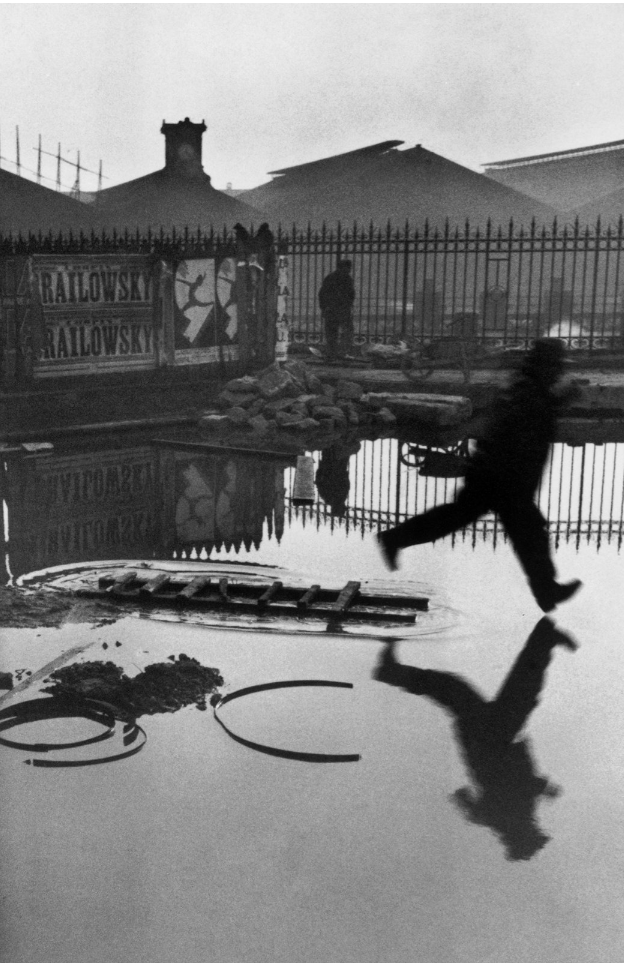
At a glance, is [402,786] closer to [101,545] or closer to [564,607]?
[564,607]

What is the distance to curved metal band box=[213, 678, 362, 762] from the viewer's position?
481 centimetres

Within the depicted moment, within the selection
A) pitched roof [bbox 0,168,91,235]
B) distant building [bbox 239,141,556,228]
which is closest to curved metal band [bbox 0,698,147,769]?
pitched roof [bbox 0,168,91,235]

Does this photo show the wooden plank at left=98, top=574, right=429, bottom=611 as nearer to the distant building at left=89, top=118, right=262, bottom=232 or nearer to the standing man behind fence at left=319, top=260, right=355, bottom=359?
the standing man behind fence at left=319, top=260, right=355, bottom=359

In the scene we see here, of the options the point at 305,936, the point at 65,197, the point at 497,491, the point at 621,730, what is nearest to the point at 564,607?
the point at 497,491

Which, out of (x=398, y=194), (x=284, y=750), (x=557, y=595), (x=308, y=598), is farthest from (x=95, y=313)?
(x=398, y=194)

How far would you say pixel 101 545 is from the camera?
344 inches

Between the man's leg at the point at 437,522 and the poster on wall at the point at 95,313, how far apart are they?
29.8ft

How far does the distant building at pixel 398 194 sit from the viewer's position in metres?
43.1

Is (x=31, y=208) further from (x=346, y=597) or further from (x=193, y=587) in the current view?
(x=346, y=597)

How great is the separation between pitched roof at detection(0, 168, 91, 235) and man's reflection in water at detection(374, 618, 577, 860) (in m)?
31.8

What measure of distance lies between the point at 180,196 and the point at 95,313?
2954cm

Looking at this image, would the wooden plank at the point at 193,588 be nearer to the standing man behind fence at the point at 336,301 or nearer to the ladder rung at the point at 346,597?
the ladder rung at the point at 346,597

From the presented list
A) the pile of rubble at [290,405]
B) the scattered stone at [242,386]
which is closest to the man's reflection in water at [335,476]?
the pile of rubble at [290,405]

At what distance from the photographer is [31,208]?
36.2 meters
